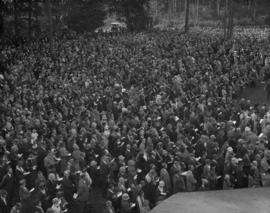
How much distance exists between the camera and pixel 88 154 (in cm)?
1374

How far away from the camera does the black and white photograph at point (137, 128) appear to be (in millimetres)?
11320

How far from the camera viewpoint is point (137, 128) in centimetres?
1611

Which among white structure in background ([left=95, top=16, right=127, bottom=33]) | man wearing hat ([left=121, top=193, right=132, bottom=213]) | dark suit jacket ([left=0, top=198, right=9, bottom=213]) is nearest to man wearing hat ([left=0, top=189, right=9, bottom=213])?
dark suit jacket ([left=0, top=198, right=9, bottom=213])

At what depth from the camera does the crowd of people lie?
38.5 ft

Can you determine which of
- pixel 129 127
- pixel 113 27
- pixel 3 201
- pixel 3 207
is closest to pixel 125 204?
pixel 3 201

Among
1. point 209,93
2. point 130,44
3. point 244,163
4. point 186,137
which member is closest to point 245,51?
point 209,93

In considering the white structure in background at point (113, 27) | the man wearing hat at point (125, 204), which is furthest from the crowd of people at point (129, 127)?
the white structure in background at point (113, 27)

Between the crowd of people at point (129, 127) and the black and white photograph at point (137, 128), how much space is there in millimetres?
38

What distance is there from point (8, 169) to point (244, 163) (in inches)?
246

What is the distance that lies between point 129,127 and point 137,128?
345mm

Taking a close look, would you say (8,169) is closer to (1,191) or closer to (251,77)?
(1,191)

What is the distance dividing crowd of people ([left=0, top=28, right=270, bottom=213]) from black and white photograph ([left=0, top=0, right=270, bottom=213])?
38mm

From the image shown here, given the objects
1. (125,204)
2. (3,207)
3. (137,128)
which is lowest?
(3,207)

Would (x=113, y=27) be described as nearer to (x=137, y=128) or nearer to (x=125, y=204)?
(x=137, y=128)
